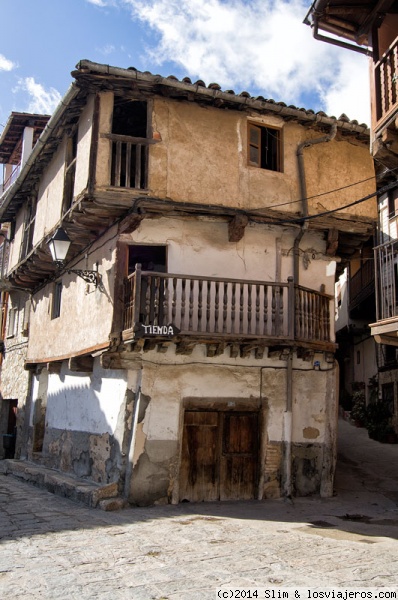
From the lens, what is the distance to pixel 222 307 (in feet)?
37.1

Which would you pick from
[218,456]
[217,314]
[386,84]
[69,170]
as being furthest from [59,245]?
[386,84]

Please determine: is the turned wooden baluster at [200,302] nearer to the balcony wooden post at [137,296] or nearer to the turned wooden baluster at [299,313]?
the balcony wooden post at [137,296]

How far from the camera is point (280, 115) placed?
12383 millimetres

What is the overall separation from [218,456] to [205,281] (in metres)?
3.38

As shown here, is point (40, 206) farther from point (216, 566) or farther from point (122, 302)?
point (216, 566)

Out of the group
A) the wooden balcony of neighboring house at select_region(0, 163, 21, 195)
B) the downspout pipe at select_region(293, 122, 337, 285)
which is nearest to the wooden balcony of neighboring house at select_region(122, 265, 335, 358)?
the downspout pipe at select_region(293, 122, 337, 285)

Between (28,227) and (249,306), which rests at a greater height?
(28,227)

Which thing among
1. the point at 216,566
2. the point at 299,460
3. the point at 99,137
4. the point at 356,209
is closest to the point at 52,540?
the point at 216,566

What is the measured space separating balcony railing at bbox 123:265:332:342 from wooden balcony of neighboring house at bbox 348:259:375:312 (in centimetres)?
1053

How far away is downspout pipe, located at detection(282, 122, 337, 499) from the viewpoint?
37.6 feet

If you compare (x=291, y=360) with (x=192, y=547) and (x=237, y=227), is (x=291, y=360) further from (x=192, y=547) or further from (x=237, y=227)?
(x=192, y=547)

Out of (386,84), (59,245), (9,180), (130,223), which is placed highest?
(9,180)

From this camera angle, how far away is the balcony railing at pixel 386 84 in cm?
849

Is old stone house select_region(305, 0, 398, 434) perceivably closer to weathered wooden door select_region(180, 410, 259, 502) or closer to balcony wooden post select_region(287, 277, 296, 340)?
balcony wooden post select_region(287, 277, 296, 340)
